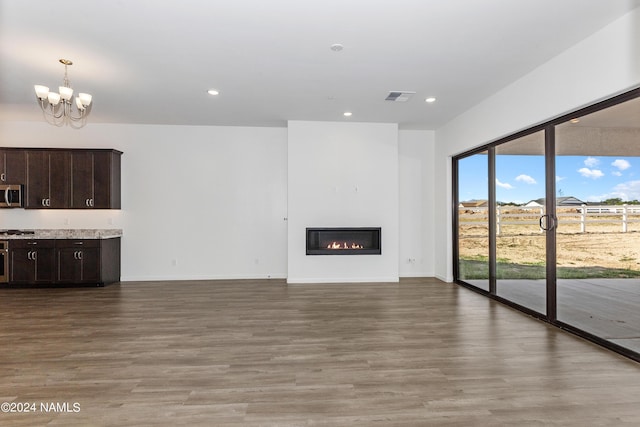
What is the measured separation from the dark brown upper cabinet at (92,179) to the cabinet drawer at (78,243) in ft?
2.07

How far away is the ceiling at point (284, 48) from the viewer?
2.83 meters

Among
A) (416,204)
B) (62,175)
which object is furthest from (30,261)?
(416,204)

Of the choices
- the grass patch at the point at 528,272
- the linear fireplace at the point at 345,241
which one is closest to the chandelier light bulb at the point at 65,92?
the linear fireplace at the point at 345,241

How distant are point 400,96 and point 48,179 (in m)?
6.14

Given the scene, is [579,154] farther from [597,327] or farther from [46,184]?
[46,184]

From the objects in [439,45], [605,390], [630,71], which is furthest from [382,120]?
[605,390]

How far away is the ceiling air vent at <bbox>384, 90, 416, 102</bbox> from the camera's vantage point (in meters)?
4.71

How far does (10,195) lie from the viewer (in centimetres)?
588

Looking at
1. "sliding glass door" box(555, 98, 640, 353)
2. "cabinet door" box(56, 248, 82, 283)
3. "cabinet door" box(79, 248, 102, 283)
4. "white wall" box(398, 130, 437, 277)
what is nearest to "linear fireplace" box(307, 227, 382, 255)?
"white wall" box(398, 130, 437, 277)

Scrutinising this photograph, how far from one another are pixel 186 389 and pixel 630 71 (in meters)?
4.32

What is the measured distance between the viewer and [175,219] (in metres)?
6.57

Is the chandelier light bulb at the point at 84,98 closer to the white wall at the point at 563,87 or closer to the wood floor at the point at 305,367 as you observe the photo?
the wood floor at the point at 305,367

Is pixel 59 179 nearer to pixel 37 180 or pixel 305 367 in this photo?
pixel 37 180

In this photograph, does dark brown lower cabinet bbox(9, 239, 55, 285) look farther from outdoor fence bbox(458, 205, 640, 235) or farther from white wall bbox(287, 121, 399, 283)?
outdoor fence bbox(458, 205, 640, 235)
